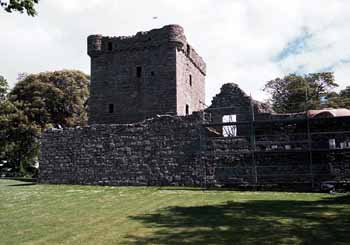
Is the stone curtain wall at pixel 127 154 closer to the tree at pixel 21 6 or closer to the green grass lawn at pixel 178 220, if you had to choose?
the green grass lawn at pixel 178 220

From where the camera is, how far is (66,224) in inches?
338

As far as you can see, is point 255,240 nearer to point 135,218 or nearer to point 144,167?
point 135,218

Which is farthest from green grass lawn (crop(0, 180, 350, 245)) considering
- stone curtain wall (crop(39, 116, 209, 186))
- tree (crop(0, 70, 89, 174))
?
tree (crop(0, 70, 89, 174))

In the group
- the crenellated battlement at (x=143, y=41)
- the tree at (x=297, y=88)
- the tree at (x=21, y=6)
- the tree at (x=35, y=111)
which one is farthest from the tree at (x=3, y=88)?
the tree at (x=21, y=6)

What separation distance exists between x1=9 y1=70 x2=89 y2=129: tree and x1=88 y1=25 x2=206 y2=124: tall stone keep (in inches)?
486

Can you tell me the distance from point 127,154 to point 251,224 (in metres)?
10.9

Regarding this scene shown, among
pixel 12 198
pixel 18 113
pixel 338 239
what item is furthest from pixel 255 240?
pixel 18 113

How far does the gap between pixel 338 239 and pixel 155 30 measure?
2014 cm

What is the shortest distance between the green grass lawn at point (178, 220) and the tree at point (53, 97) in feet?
82.3

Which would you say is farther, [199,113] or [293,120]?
[199,113]

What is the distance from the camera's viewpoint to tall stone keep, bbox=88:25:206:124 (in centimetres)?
2462

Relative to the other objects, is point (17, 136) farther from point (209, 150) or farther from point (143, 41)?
point (209, 150)

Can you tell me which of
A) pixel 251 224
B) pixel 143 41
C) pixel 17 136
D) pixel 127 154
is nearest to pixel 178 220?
pixel 251 224

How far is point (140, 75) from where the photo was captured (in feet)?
84.0
